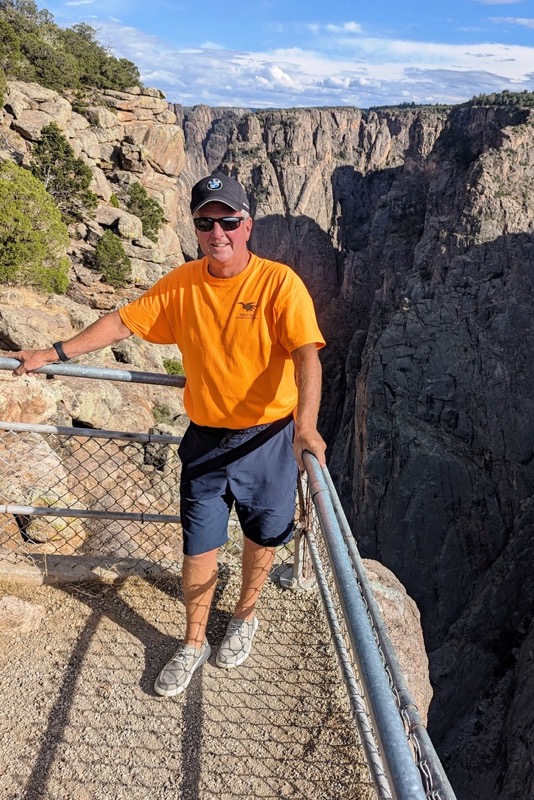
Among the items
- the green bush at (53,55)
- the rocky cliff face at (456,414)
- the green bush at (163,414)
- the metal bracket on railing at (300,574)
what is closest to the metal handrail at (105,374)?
the metal bracket on railing at (300,574)

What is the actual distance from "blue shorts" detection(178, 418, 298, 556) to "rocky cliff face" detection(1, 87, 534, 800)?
13.2 metres

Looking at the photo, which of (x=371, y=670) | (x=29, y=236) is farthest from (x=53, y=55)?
(x=371, y=670)

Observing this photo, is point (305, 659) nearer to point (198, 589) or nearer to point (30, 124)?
point (198, 589)

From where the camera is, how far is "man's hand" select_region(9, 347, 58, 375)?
3.44m

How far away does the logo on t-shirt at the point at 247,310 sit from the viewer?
9.15 ft

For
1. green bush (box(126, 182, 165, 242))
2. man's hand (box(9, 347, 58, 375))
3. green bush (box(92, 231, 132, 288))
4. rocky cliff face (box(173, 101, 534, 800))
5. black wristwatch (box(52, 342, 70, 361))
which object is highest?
black wristwatch (box(52, 342, 70, 361))

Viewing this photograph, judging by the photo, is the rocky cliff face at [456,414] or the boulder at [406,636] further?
the rocky cliff face at [456,414]

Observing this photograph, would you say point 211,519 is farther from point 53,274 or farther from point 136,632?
point 53,274

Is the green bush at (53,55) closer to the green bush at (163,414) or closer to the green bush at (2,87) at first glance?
the green bush at (2,87)

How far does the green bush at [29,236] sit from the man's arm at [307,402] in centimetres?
1273

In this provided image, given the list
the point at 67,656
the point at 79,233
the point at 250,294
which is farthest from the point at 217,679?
the point at 79,233

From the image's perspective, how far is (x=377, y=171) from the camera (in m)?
68.5

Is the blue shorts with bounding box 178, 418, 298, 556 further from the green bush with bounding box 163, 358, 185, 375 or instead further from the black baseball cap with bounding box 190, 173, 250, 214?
the green bush with bounding box 163, 358, 185, 375

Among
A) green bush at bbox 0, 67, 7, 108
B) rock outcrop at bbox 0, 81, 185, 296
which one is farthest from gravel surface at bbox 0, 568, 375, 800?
green bush at bbox 0, 67, 7, 108
